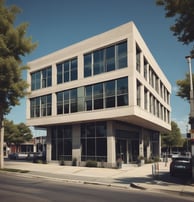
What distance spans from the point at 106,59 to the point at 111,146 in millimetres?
9233

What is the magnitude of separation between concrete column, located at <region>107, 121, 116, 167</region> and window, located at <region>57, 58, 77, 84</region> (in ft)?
24.6

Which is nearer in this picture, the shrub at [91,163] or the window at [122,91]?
the window at [122,91]

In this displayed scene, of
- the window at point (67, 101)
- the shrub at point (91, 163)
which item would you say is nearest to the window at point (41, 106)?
the window at point (67, 101)

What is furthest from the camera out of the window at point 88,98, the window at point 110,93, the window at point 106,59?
the window at point 88,98

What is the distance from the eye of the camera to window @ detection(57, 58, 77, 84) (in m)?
34.1

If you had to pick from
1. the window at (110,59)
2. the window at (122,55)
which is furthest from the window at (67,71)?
the window at (122,55)

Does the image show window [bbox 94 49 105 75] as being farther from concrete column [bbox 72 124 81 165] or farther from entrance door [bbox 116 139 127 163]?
entrance door [bbox 116 139 127 163]

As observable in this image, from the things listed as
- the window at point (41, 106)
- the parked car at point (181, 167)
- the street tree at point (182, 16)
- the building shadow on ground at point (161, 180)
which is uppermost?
the street tree at point (182, 16)

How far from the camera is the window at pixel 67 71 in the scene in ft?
112

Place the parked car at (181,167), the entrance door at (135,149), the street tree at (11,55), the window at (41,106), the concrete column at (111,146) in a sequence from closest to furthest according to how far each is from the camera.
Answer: the parked car at (181,167) → the street tree at (11,55) → the concrete column at (111,146) → the entrance door at (135,149) → the window at (41,106)

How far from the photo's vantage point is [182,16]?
54.0 feet

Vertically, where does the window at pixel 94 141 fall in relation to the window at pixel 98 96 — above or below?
below

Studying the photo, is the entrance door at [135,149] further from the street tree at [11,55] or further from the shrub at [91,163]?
the street tree at [11,55]

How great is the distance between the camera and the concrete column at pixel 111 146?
3008 cm
